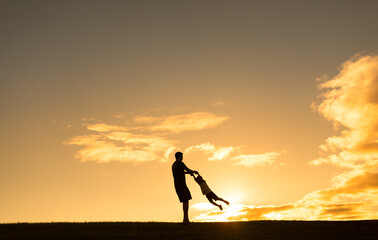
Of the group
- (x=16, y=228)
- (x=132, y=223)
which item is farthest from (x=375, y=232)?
(x=16, y=228)

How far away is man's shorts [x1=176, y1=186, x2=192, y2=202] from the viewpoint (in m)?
21.6

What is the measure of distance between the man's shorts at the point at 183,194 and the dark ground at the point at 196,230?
1.27m

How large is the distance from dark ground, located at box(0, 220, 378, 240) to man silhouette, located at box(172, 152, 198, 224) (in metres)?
0.94

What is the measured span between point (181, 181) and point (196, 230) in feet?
8.91

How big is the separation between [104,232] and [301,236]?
864 cm

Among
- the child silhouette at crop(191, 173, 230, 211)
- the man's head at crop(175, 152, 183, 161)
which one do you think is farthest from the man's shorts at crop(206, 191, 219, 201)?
the man's head at crop(175, 152, 183, 161)

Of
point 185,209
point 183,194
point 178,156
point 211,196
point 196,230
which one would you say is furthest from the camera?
point 211,196

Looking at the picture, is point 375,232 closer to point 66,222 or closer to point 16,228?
point 66,222

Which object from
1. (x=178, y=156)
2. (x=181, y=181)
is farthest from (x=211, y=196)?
(x=178, y=156)

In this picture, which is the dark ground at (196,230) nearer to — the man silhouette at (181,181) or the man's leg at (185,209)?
the man's leg at (185,209)

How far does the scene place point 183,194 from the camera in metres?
21.6

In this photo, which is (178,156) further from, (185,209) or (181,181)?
(185,209)

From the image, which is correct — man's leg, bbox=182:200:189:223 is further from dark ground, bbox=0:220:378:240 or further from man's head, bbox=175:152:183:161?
man's head, bbox=175:152:183:161

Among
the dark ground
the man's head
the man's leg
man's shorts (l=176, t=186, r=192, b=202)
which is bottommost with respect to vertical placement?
the dark ground
